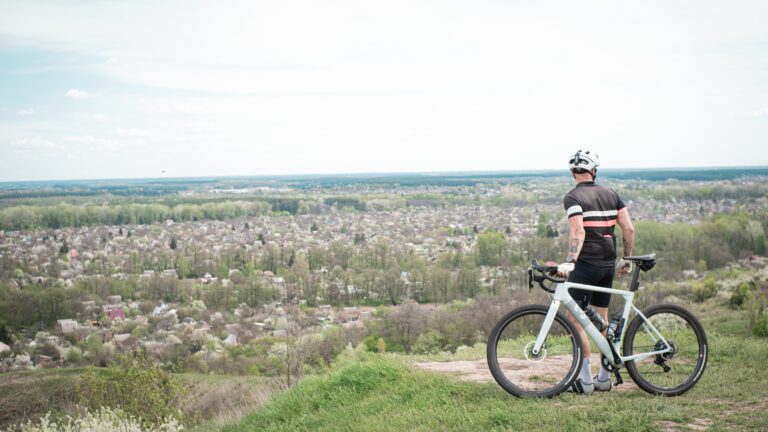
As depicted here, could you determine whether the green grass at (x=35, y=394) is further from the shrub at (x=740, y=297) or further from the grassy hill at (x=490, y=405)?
the shrub at (x=740, y=297)

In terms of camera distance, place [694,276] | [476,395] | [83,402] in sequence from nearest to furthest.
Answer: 1. [476,395]
2. [83,402]
3. [694,276]

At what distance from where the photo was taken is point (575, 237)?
542cm

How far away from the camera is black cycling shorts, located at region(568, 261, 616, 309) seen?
5.57 meters

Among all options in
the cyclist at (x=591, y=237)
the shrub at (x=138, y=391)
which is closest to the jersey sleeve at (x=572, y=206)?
the cyclist at (x=591, y=237)

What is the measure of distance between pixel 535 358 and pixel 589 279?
94 cm

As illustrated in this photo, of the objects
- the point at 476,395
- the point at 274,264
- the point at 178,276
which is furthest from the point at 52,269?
the point at 476,395

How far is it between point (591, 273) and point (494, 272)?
61.4 m

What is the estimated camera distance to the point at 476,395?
5.98 metres

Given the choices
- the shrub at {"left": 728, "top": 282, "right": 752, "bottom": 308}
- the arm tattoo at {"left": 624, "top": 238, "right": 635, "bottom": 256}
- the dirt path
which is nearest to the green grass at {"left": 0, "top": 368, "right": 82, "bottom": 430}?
the dirt path

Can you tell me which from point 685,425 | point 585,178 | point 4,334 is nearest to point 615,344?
point 685,425

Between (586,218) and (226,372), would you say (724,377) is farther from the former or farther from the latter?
(226,372)

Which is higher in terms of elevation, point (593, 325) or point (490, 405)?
point (593, 325)

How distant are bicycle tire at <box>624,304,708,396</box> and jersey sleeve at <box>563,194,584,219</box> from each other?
48.9 inches

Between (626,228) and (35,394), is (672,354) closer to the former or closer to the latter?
(626,228)
